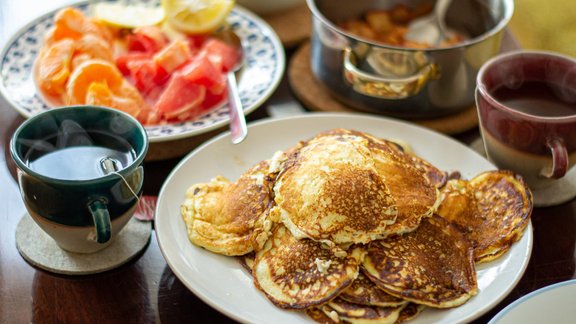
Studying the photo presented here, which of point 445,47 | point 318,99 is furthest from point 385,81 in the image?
point 318,99

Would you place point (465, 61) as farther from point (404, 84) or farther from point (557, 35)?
point (557, 35)

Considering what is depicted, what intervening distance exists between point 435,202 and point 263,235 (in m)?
0.34

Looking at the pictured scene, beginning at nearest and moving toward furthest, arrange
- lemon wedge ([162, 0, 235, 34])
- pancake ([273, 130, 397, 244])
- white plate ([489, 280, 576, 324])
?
1. white plate ([489, 280, 576, 324])
2. pancake ([273, 130, 397, 244])
3. lemon wedge ([162, 0, 235, 34])

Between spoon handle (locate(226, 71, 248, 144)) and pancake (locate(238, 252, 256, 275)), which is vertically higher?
spoon handle (locate(226, 71, 248, 144))

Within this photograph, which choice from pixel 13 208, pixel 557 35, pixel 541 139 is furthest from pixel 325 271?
pixel 557 35

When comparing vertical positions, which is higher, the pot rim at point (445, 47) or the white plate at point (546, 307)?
the pot rim at point (445, 47)

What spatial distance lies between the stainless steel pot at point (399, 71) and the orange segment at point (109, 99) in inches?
20.9

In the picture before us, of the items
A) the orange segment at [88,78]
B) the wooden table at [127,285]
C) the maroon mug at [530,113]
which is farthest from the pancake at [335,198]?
the orange segment at [88,78]

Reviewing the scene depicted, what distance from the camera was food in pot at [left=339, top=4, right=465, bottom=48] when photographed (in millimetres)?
2020

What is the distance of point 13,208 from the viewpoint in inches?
56.9

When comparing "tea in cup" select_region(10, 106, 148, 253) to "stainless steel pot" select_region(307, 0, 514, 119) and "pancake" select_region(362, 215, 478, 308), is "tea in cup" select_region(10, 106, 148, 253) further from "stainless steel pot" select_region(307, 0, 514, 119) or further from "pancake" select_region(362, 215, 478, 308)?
Result: "stainless steel pot" select_region(307, 0, 514, 119)

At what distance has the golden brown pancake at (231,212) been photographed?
1.23 meters

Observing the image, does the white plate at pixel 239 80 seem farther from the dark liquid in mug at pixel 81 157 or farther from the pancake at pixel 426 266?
the pancake at pixel 426 266

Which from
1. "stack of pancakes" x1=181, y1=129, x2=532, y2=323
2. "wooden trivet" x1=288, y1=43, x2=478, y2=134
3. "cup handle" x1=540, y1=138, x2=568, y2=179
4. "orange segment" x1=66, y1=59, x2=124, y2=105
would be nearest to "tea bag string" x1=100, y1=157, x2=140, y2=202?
"stack of pancakes" x1=181, y1=129, x2=532, y2=323
